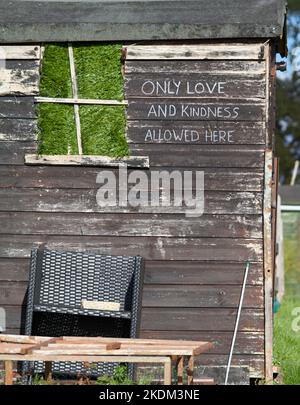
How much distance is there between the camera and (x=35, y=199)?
10.2 meters

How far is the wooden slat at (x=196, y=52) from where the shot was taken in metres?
10.1

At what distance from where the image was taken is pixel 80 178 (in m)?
10.2

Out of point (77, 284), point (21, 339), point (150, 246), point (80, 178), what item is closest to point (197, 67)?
point (80, 178)

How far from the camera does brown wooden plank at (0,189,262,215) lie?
10055mm

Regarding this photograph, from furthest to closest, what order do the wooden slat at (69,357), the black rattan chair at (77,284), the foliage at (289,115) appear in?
1. the foliage at (289,115)
2. the black rattan chair at (77,284)
3. the wooden slat at (69,357)

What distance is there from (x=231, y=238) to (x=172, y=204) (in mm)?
653

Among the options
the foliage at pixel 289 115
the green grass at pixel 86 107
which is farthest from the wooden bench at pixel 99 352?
the foliage at pixel 289 115

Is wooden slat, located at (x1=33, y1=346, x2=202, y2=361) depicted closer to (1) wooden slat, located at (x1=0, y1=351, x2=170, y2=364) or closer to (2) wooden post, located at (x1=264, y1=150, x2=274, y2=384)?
(1) wooden slat, located at (x1=0, y1=351, x2=170, y2=364)

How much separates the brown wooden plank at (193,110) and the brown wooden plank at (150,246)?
1.17m

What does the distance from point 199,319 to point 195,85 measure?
2253mm

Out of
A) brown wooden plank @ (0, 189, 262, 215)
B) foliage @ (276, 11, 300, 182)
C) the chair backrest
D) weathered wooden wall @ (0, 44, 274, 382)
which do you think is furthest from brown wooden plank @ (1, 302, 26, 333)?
foliage @ (276, 11, 300, 182)

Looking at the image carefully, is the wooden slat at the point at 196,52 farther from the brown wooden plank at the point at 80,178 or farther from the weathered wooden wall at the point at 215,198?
the brown wooden plank at the point at 80,178
